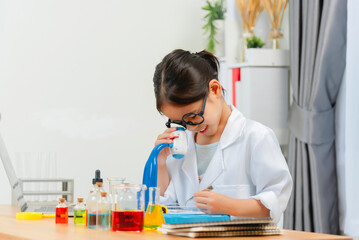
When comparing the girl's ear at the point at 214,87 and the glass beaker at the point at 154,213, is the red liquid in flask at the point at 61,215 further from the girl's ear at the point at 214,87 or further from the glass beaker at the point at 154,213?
the girl's ear at the point at 214,87

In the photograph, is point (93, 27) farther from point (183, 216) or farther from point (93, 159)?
point (183, 216)

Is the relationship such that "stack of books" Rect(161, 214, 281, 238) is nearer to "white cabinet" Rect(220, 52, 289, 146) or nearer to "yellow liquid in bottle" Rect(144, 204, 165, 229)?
"yellow liquid in bottle" Rect(144, 204, 165, 229)

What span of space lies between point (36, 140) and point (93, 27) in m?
0.77

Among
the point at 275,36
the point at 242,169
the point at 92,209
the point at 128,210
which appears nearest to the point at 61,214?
the point at 92,209

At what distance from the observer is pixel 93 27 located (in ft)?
11.7

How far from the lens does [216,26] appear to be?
12.1 feet

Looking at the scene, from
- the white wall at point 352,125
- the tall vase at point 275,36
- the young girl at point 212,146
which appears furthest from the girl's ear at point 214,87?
the tall vase at point 275,36

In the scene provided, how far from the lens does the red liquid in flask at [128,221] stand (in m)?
1.37

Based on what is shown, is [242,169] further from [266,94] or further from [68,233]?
[266,94]

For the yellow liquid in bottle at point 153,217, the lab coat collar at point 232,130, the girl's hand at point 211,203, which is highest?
the lab coat collar at point 232,130

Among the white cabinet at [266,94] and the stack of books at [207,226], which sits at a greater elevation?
the white cabinet at [266,94]

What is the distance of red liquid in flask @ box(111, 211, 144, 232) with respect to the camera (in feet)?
4.49

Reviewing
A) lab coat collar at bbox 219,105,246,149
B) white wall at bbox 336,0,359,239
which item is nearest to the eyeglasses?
lab coat collar at bbox 219,105,246,149

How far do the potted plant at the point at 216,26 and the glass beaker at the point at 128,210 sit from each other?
238 cm
